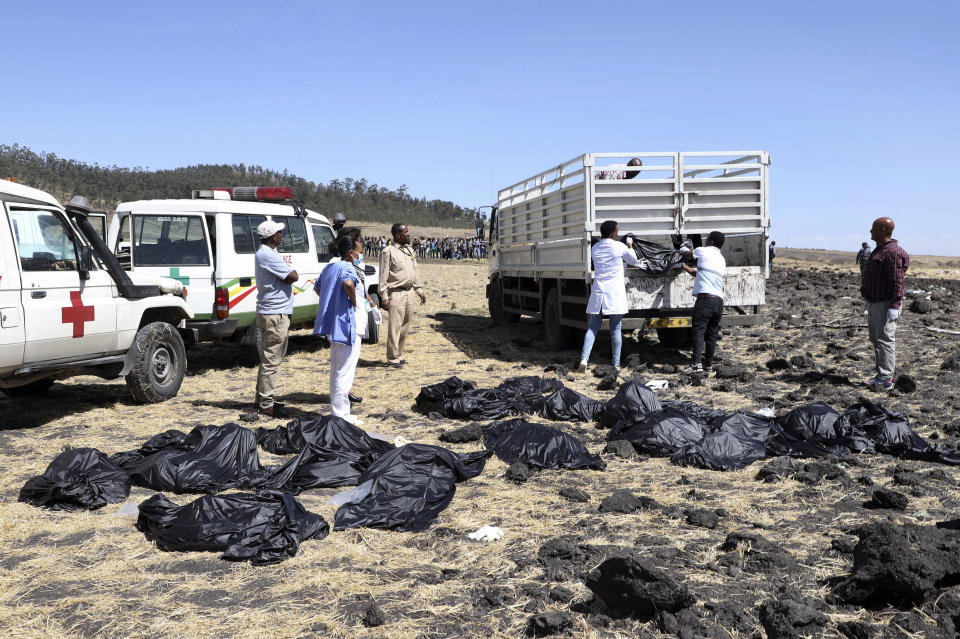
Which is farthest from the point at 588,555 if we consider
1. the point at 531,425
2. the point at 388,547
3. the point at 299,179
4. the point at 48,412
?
the point at 299,179

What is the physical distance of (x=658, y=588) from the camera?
312 centimetres

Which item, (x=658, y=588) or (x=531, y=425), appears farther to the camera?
(x=531, y=425)

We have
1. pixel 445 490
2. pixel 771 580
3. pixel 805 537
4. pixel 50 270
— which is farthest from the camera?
pixel 50 270

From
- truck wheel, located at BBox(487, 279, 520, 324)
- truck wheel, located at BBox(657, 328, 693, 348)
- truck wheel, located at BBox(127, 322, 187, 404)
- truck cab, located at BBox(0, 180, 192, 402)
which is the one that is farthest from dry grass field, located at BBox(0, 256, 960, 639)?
truck wheel, located at BBox(487, 279, 520, 324)

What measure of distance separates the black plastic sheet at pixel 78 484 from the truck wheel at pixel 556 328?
702 centimetres

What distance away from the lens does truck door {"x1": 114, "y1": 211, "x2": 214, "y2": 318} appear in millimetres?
8984

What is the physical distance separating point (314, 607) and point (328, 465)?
1.96 m

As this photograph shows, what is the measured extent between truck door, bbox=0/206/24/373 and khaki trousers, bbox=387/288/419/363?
4.45 meters

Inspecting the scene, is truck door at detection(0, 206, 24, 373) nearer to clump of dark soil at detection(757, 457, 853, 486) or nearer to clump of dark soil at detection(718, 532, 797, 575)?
clump of dark soil at detection(718, 532, 797, 575)

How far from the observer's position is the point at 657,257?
9.29m

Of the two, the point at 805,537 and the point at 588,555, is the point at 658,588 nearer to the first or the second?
the point at 588,555

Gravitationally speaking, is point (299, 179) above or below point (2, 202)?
above

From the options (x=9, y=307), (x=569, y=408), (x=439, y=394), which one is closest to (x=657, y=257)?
(x=569, y=408)

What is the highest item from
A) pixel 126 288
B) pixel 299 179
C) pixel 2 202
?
pixel 299 179
